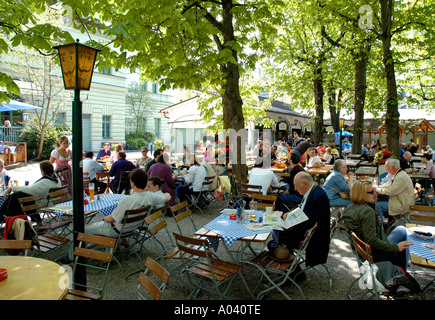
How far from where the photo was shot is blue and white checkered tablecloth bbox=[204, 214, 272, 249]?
380 centimetres

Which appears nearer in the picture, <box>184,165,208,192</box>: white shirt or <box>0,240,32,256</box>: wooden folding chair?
<box>0,240,32,256</box>: wooden folding chair

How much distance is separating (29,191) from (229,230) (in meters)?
3.94

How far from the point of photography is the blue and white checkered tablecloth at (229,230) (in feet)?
12.5

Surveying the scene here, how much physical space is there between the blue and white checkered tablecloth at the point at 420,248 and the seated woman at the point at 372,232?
80mm

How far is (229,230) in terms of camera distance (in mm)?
4035

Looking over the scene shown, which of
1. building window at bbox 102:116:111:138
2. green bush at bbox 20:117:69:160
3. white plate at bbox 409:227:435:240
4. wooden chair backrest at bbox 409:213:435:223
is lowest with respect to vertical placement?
white plate at bbox 409:227:435:240

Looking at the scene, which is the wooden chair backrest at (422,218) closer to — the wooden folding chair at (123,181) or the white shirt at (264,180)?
the white shirt at (264,180)

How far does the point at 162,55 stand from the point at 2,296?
233 inches

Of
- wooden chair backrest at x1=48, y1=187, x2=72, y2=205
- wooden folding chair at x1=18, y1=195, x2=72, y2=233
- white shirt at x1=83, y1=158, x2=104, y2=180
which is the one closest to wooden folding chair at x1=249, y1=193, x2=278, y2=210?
wooden folding chair at x1=18, y1=195, x2=72, y2=233

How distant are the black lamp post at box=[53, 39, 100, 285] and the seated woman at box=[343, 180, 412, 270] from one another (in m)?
3.24

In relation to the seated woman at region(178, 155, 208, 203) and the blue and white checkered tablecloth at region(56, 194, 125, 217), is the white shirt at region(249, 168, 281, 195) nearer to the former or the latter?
the seated woman at region(178, 155, 208, 203)

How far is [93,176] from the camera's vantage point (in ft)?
30.3

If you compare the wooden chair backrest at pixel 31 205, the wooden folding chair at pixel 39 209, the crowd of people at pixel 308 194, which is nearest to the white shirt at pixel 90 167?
the crowd of people at pixel 308 194
